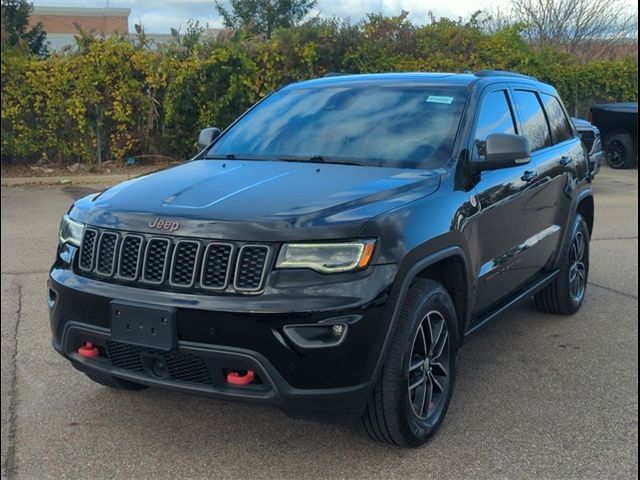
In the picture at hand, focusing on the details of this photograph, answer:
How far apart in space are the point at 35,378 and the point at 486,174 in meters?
2.89

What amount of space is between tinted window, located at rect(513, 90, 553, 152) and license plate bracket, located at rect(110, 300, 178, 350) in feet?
9.76

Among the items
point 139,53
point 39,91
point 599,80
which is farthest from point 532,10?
point 39,91

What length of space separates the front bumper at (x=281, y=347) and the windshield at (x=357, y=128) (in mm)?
1132

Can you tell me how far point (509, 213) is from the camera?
14.0 ft

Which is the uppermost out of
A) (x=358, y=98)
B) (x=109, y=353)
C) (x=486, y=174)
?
(x=358, y=98)

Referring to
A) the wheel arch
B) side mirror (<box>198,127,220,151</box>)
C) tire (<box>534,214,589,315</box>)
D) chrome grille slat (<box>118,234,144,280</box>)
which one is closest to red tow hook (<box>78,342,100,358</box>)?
chrome grille slat (<box>118,234,144,280</box>)

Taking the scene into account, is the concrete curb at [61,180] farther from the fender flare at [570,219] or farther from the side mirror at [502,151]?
the side mirror at [502,151]

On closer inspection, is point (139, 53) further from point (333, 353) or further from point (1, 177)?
point (333, 353)

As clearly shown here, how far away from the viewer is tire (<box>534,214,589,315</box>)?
5.47 metres

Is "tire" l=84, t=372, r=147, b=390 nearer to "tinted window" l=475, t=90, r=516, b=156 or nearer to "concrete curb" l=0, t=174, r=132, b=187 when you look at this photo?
"tinted window" l=475, t=90, r=516, b=156

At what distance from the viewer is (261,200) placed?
10.5 feet

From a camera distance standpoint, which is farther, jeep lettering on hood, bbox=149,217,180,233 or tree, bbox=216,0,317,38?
tree, bbox=216,0,317,38

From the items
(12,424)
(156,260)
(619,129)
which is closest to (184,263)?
(156,260)

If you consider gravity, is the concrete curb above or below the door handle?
below
